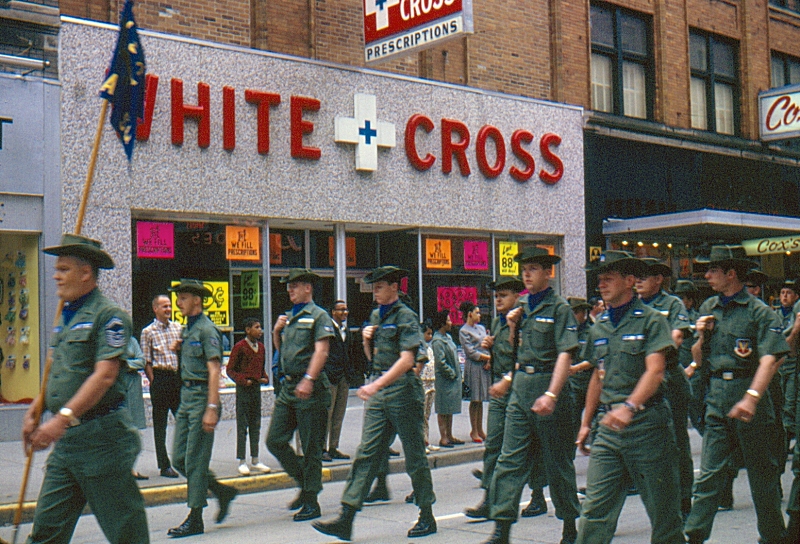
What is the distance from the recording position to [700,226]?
65.9ft

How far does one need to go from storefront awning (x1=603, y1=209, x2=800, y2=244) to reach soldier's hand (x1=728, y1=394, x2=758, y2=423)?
44.4ft

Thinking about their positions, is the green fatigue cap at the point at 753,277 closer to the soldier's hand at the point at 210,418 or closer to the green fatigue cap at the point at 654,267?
the green fatigue cap at the point at 654,267

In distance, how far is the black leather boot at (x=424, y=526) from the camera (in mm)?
7508

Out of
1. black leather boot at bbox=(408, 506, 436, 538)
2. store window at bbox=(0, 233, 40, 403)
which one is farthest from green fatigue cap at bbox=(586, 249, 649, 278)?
store window at bbox=(0, 233, 40, 403)

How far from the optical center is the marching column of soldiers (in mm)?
5078

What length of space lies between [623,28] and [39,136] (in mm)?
13279

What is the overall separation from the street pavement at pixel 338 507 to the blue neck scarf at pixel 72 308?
9.93 ft

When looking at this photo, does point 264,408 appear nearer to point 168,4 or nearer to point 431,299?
point 431,299

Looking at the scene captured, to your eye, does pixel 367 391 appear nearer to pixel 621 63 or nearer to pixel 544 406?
pixel 544 406

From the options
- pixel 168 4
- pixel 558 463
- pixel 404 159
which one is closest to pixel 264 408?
pixel 404 159

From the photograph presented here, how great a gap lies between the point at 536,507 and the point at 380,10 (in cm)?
1001

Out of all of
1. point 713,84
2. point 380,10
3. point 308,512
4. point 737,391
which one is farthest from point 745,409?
point 713,84

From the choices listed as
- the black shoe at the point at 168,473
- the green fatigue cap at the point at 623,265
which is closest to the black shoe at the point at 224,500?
the black shoe at the point at 168,473

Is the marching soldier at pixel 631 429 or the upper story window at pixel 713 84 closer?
the marching soldier at pixel 631 429
